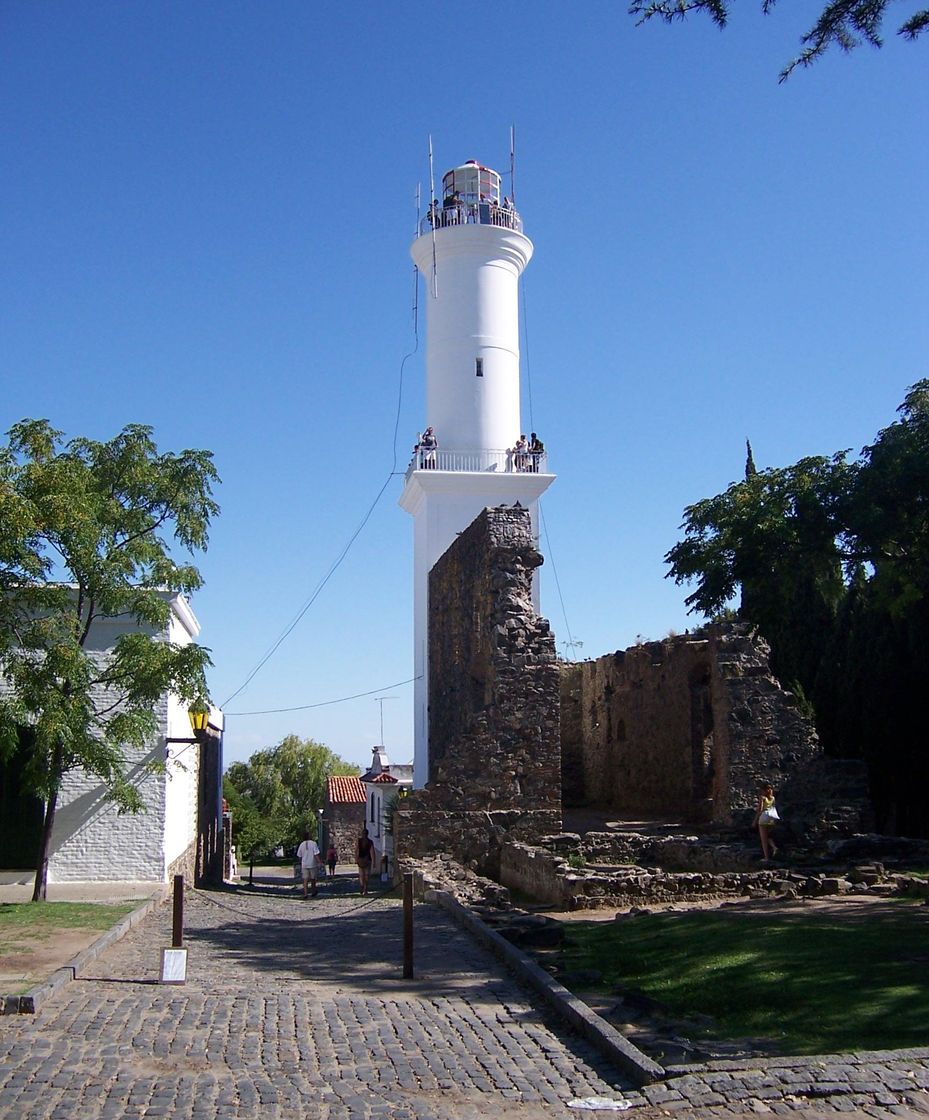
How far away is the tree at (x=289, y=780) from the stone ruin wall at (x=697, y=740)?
34443mm

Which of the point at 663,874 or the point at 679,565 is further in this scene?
the point at 679,565

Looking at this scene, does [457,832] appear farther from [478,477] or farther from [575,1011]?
[478,477]

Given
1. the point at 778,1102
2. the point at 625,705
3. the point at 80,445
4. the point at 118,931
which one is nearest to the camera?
the point at 778,1102

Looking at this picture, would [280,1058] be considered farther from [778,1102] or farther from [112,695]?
[112,695]

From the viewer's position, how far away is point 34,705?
14195 millimetres

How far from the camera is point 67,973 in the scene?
945 centimetres

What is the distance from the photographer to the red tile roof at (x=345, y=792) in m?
42.4

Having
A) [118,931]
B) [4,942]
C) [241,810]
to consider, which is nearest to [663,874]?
[118,931]

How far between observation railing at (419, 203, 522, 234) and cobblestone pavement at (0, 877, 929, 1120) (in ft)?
82.3

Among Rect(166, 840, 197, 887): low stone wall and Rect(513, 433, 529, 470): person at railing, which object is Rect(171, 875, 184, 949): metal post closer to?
Rect(166, 840, 197, 887): low stone wall

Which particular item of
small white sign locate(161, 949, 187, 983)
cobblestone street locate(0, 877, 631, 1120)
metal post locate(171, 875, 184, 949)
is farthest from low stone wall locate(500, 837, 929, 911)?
small white sign locate(161, 949, 187, 983)

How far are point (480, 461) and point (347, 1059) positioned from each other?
79.4ft

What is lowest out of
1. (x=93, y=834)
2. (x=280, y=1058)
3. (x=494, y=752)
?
(x=280, y=1058)

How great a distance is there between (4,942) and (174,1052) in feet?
16.4
